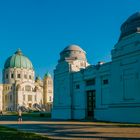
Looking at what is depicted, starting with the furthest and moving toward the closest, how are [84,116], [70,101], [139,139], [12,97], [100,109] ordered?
[12,97]
[70,101]
[84,116]
[100,109]
[139,139]

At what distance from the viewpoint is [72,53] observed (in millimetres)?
58188

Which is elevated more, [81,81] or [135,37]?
[135,37]

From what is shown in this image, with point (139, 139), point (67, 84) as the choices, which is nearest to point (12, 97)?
point (67, 84)

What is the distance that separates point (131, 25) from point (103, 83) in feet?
27.8

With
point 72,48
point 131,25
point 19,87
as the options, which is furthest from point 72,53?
point 19,87

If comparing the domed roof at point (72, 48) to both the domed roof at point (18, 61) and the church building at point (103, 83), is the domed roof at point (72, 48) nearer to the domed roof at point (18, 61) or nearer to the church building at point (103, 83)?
the church building at point (103, 83)

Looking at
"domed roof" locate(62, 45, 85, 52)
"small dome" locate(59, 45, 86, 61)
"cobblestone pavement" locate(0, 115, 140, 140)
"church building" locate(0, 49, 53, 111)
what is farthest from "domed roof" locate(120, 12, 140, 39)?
"church building" locate(0, 49, 53, 111)

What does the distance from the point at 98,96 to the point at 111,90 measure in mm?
4399

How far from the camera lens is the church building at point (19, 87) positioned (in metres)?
120

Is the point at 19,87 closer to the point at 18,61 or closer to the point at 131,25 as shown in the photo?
the point at 18,61

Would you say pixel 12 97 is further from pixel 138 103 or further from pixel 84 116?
pixel 138 103

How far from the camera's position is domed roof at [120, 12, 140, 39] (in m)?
41.9

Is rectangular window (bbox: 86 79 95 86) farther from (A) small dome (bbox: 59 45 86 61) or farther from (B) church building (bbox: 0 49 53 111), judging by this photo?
(B) church building (bbox: 0 49 53 111)

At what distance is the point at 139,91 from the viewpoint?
1500 inches
